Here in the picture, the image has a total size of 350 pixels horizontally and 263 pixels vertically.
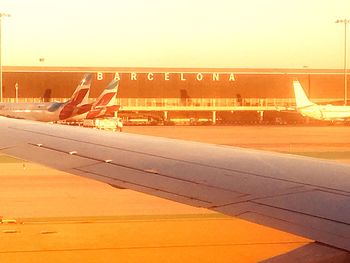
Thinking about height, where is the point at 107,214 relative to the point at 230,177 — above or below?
below

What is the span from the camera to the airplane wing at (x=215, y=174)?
4.49 metres

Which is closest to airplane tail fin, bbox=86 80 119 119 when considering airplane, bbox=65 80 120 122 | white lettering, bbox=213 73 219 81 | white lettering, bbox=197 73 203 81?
airplane, bbox=65 80 120 122

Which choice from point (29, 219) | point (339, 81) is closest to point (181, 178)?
point (29, 219)

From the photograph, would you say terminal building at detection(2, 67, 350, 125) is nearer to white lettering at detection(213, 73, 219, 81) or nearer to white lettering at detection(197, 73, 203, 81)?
white lettering at detection(197, 73, 203, 81)

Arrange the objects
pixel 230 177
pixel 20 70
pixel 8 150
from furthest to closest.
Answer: pixel 20 70 < pixel 8 150 < pixel 230 177

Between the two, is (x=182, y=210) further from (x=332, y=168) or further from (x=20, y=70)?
(x=20, y=70)

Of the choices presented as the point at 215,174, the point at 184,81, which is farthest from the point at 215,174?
the point at 184,81

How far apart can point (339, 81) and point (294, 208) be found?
3801 inches

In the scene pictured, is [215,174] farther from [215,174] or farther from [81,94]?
[81,94]

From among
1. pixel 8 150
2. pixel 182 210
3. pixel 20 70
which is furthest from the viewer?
pixel 20 70

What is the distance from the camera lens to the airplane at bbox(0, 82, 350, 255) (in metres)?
4.46

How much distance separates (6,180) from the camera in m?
19.8

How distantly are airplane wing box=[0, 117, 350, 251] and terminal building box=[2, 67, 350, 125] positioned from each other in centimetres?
8435

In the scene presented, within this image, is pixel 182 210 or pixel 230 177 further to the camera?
pixel 182 210
